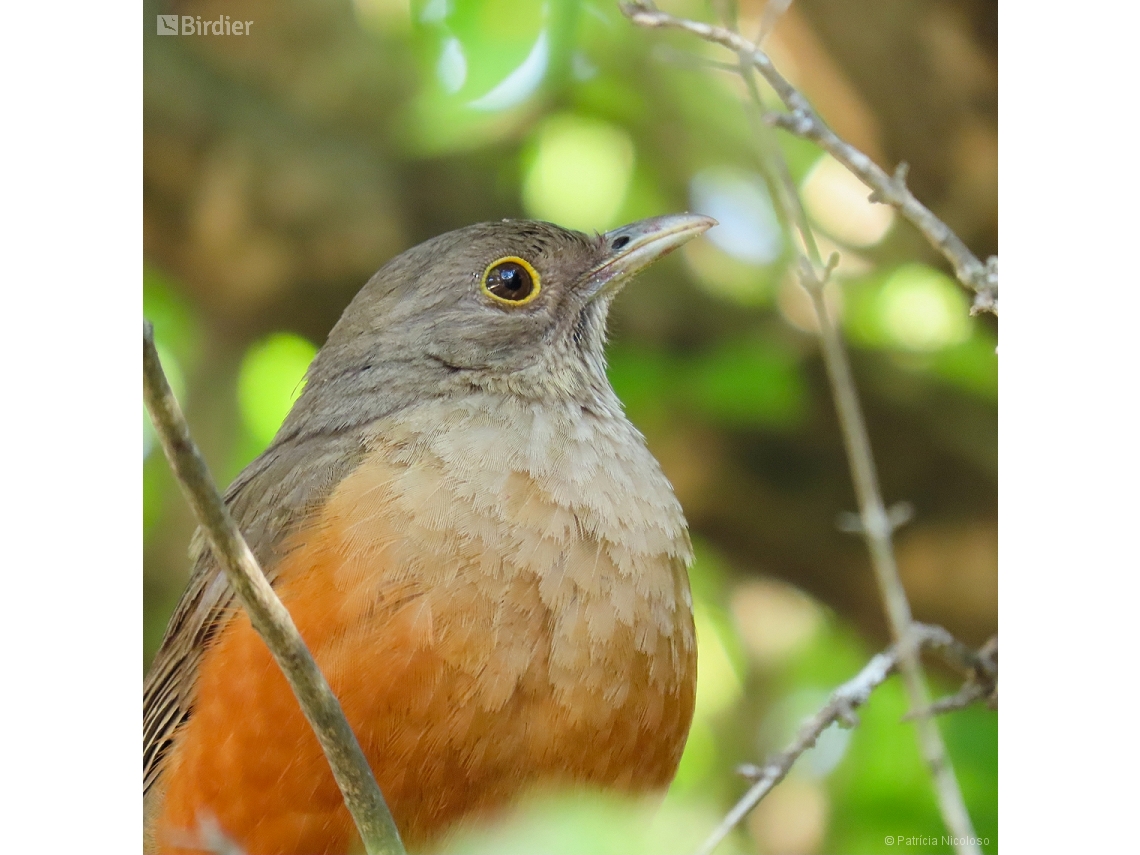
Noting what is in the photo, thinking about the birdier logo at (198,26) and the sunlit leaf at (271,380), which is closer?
the birdier logo at (198,26)

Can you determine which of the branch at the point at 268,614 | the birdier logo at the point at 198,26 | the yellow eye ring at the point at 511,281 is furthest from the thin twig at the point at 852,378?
the birdier logo at the point at 198,26

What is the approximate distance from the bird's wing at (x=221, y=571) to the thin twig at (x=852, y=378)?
161 cm

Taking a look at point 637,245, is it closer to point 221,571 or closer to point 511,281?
point 511,281

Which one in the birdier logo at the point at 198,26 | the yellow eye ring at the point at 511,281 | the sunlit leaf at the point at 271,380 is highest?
the birdier logo at the point at 198,26

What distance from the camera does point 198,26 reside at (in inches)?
175

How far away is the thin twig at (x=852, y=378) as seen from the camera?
3762 millimetres

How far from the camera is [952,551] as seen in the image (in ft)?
15.0

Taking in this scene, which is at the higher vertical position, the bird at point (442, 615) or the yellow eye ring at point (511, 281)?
the yellow eye ring at point (511, 281)

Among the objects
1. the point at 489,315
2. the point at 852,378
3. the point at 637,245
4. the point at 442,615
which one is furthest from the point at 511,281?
the point at 442,615

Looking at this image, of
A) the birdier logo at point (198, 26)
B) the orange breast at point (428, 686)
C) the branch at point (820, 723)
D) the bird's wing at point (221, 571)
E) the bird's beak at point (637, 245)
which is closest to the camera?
the orange breast at point (428, 686)

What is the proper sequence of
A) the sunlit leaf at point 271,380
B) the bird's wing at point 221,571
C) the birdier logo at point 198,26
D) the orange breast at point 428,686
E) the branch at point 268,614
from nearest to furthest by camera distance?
1. the branch at point 268,614
2. the orange breast at point 428,686
3. the bird's wing at point 221,571
4. the birdier logo at point 198,26
5. the sunlit leaf at point 271,380

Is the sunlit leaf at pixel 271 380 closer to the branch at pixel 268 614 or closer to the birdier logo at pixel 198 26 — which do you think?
the birdier logo at pixel 198 26
